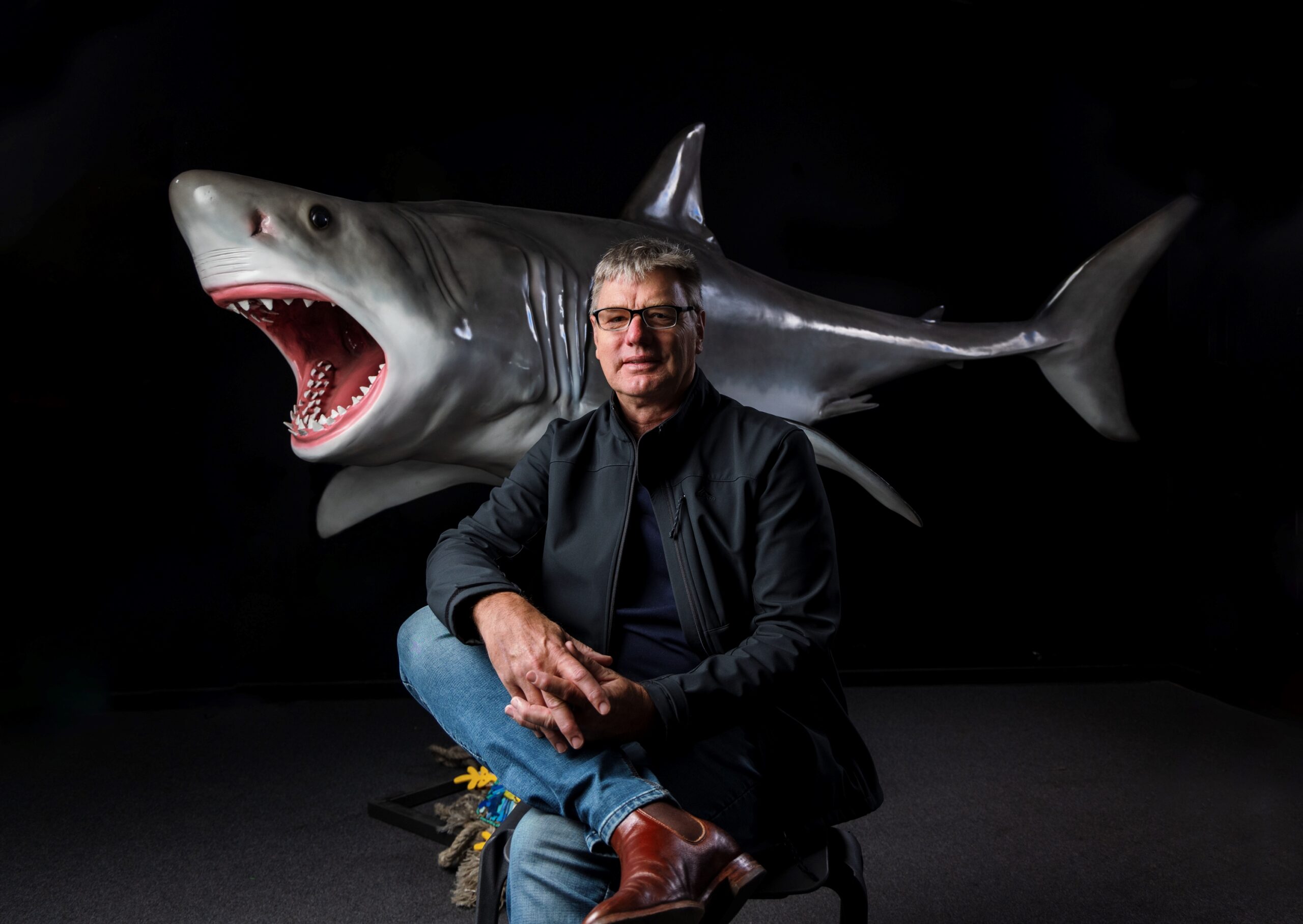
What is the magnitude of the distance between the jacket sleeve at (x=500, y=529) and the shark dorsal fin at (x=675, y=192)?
3.87 ft

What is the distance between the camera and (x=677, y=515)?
1.18 meters

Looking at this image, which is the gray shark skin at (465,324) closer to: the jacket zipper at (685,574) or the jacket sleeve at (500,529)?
the jacket sleeve at (500,529)

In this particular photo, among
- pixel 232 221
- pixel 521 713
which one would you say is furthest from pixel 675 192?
pixel 521 713

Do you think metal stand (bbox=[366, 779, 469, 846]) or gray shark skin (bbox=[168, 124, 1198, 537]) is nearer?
gray shark skin (bbox=[168, 124, 1198, 537])

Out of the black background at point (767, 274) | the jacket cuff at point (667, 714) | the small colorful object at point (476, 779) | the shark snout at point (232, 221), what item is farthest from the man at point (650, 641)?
the black background at point (767, 274)

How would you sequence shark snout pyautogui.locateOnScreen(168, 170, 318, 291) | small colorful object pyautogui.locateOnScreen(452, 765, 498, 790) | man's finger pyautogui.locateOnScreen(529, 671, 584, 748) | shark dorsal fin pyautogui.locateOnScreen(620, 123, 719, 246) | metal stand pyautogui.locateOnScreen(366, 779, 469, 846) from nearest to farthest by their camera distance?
man's finger pyautogui.locateOnScreen(529, 671, 584, 748) < shark snout pyautogui.locateOnScreen(168, 170, 318, 291) < metal stand pyautogui.locateOnScreen(366, 779, 469, 846) < small colorful object pyautogui.locateOnScreen(452, 765, 498, 790) < shark dorsal fin pyautogui.locateOnScreen(620, 123, 719, 246)

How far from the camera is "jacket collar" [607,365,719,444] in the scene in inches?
47.6

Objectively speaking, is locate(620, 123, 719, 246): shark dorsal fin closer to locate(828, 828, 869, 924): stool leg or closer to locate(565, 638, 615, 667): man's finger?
locate(565, 638, 615, 667): man's finger

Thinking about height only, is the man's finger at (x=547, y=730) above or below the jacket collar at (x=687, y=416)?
below

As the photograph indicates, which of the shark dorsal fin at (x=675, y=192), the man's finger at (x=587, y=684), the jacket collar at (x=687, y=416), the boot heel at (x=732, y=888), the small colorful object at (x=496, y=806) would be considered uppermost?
the shark dorsal fin at (x=675, y=192)

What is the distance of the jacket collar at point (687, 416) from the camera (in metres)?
1.21

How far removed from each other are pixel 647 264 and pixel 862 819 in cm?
151

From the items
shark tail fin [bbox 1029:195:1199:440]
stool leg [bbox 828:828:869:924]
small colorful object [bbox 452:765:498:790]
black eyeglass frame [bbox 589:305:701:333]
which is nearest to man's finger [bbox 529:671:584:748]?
stool leg [bbox 828:828:869:924]

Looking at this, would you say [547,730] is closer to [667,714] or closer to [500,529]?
[667,714]
